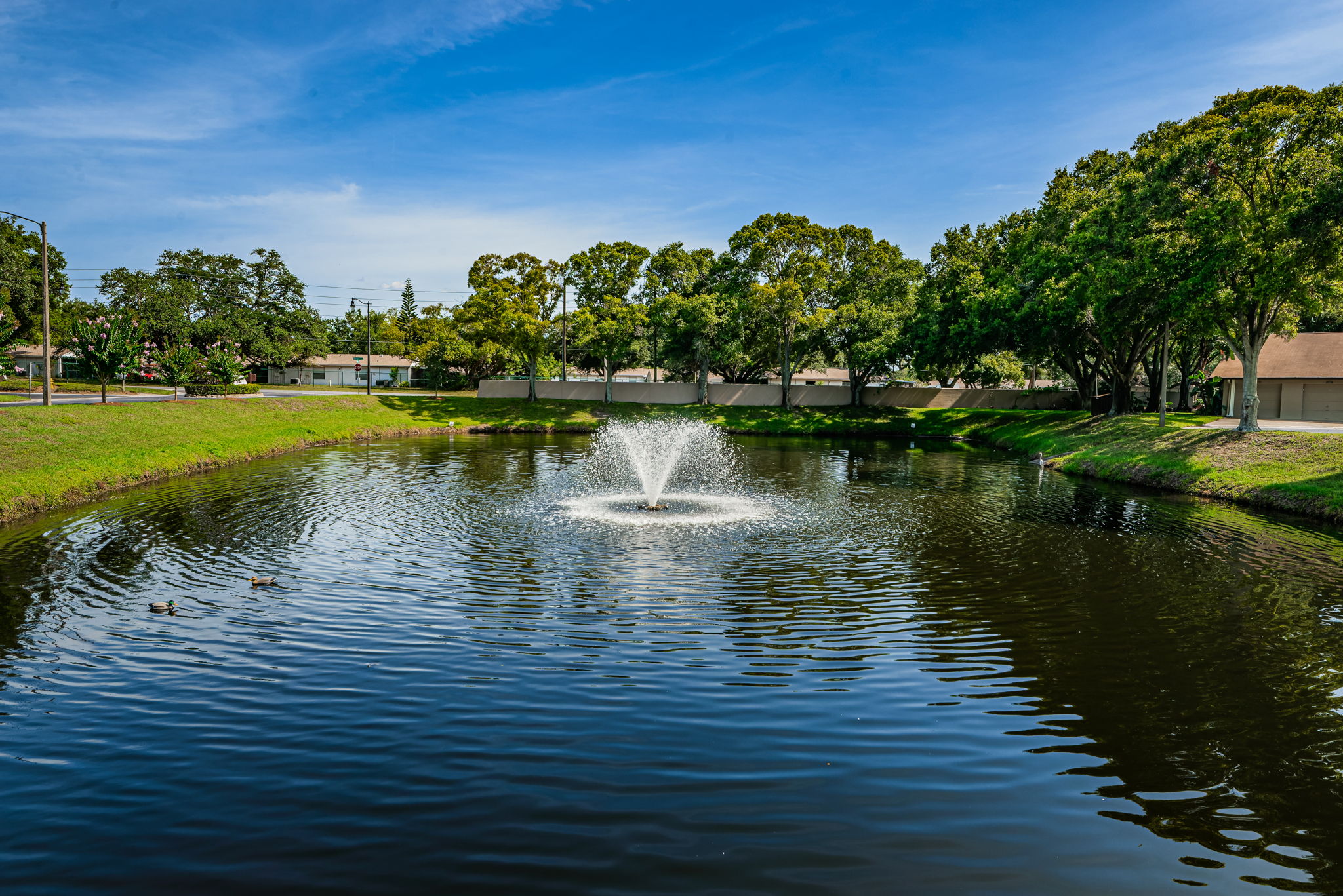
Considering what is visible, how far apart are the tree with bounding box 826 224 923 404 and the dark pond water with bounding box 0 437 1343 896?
4559 cm

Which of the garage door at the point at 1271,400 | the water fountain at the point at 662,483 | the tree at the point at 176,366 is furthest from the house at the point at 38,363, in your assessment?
the garage door at the point at 1271,400

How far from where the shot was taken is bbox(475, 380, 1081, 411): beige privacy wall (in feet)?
237

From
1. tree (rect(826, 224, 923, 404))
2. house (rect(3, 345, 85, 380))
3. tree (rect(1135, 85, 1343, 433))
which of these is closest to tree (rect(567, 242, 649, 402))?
tree (rect(826, 224, 923, 404))

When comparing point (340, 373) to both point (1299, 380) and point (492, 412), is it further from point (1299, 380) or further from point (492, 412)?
point (1299, 380)

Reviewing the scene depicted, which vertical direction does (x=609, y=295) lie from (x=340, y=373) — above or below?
above

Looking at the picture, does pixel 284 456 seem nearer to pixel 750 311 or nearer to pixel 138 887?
pixel 138 887

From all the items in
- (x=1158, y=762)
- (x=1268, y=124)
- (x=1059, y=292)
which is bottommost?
(x=1158, y=762)

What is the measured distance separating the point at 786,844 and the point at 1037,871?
192 cm

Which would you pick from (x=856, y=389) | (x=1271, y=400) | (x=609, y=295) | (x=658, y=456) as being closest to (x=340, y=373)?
(x=609, y=295)

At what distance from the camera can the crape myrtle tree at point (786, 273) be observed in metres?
64.6

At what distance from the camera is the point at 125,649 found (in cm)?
1084

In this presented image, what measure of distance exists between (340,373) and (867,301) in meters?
79.5

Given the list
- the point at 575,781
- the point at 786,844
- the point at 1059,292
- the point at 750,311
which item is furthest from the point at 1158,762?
the point at 750,311

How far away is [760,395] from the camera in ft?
239
